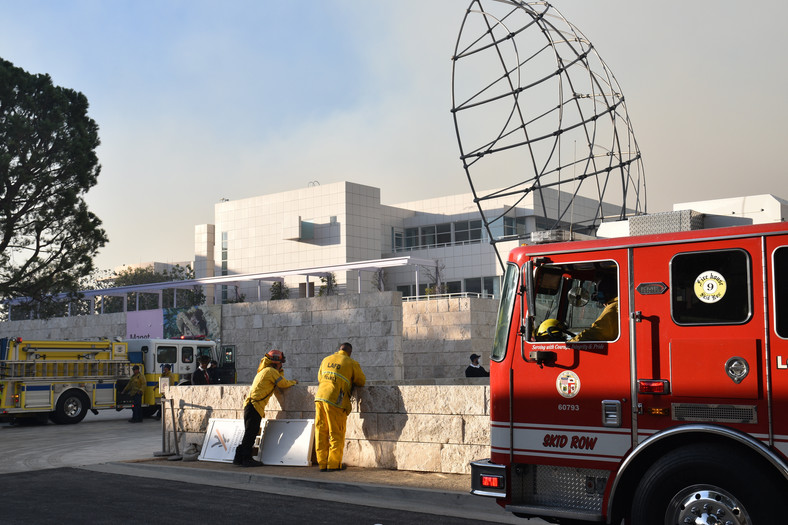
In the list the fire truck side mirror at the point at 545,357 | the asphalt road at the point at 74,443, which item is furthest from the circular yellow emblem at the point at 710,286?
the asphalt road at the point at 74,443

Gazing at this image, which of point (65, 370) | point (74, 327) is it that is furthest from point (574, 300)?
point (74, 327)

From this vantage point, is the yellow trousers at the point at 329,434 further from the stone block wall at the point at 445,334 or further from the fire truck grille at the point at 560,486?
the stone block wall at the point at 445,334

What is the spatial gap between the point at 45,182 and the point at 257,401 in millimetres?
22096

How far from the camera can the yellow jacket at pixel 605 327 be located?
7141mm

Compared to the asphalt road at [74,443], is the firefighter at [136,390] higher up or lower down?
higher up

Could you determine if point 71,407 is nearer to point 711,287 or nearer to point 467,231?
point 711,287

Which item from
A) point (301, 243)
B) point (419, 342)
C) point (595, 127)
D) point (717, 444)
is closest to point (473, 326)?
point (419, 342)

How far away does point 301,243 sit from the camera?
70.8 meters

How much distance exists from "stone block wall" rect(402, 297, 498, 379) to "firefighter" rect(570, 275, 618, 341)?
29.5m

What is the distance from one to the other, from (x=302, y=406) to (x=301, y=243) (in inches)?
2278

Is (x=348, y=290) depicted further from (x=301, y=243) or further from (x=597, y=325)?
(x=597, y=325)

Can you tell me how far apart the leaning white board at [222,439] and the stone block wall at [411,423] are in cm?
63

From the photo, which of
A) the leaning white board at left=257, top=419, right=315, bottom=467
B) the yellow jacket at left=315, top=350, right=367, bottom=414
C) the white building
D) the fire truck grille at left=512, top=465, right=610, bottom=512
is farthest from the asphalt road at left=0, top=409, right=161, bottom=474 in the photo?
the white building

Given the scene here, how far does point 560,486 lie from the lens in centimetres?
723
